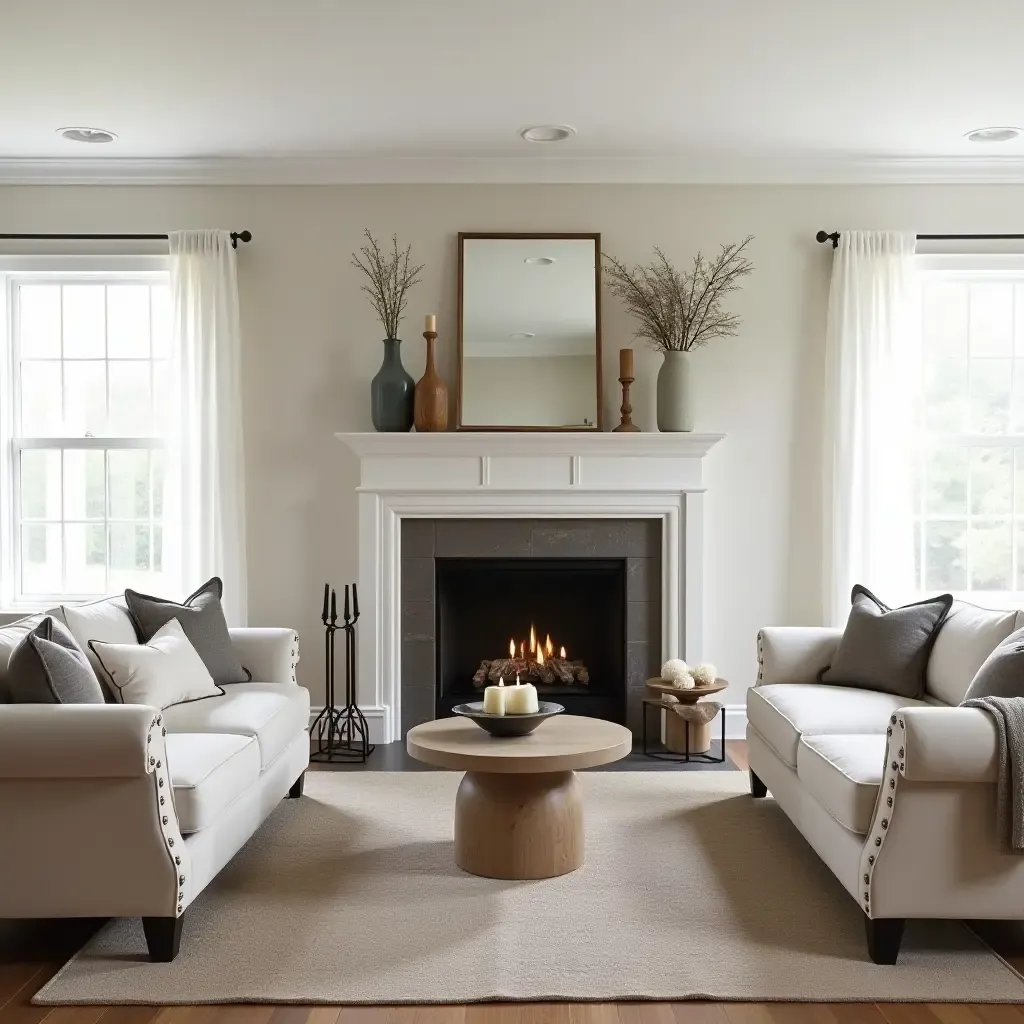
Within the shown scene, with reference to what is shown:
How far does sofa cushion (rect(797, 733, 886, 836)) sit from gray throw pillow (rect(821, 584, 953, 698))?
741 millimetres

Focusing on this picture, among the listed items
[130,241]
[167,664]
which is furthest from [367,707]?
[130,241]

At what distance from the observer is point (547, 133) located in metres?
4.98

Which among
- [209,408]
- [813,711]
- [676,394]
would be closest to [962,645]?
[813,711]

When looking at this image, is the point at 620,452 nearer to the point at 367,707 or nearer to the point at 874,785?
the point at 367,707

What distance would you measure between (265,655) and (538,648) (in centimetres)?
177

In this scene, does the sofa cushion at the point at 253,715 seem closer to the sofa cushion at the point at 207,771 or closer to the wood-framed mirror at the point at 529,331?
the sofa cushion at the point at 207,771

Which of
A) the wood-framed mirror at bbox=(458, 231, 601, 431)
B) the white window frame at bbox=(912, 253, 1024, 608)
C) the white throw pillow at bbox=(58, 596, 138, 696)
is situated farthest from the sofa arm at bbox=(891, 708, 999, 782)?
the white window frame at bbox=(912, 253, 1024, 608)

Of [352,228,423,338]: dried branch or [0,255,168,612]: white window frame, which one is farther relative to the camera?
[0,255,168,612]: white window frame

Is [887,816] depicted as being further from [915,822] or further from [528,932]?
[528,932]

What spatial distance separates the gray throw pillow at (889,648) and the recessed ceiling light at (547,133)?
253cm

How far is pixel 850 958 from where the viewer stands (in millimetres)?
2789

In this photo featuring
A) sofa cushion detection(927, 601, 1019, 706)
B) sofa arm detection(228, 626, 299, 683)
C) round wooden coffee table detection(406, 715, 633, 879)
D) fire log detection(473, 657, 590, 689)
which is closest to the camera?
round wooden coffee table detection(406, 715, 633, 879)

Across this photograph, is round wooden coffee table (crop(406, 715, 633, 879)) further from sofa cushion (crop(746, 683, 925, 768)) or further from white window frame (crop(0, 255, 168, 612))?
white window frame (crop(0, 255, 168, 612))

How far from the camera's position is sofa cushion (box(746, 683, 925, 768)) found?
11.7 feet
